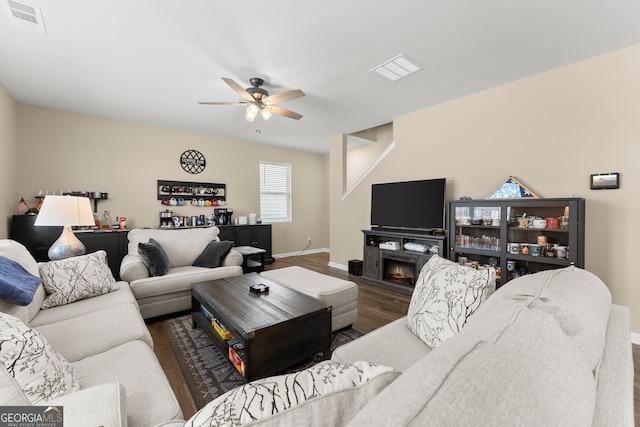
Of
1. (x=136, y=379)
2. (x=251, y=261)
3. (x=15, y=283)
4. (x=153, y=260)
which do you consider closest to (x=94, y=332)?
(x=15, y=283)

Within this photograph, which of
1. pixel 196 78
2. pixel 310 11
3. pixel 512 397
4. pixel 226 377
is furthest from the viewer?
pixel 196 78

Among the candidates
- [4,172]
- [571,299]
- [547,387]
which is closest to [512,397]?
[547,387]

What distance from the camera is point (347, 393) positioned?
0.54 meters

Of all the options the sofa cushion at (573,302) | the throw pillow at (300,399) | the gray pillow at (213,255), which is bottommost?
the gray pillow at (213,255)

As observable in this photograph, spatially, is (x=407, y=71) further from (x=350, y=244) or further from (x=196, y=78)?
(x=350, y=244)

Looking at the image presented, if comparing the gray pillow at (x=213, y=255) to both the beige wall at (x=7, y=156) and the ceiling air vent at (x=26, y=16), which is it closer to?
the beige wall at (x=7, y=156)

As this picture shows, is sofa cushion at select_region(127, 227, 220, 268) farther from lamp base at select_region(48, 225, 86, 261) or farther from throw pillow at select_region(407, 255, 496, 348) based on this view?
throw pillow at select_region(407, 255, 496, 348)

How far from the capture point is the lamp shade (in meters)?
2.46

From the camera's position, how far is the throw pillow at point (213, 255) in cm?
331

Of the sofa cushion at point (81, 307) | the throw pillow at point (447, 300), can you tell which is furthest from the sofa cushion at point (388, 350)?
the sofa cushion at point (81, 307)

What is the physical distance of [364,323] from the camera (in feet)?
8.96

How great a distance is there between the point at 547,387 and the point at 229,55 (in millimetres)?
2987

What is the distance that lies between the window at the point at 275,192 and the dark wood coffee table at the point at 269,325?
3.93 metres

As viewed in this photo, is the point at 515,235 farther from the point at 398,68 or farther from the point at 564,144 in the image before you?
the point at 398,68
